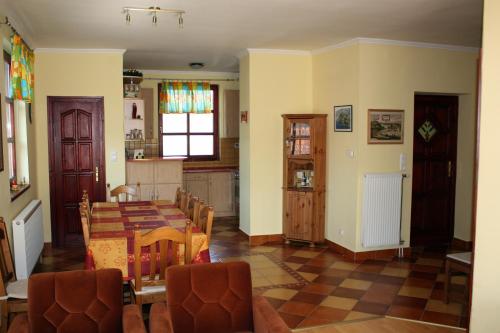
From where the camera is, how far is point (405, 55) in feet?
18.8

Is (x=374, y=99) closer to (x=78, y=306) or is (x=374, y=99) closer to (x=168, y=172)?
(x=168, y=172)

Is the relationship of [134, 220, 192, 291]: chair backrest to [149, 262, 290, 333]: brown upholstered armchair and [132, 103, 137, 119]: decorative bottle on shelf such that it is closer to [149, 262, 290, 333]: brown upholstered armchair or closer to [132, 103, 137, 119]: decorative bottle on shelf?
[149, 262, 290, 333]: brown upholstered armchair

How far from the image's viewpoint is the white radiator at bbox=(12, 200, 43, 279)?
14.5ft

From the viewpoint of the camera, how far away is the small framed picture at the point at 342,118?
5724mm

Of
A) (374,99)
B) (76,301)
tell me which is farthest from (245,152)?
(76,301)

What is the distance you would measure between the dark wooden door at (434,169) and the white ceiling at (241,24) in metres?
0.92

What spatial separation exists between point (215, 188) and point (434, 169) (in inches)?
140

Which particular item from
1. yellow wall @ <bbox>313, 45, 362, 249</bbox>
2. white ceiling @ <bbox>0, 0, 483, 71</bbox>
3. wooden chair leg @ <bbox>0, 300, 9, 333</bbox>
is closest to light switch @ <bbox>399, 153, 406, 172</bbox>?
yellow wall @ <bbox>313, 45, 362, 249</bbox>

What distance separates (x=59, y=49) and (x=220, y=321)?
4.68 metres

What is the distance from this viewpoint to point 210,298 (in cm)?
277

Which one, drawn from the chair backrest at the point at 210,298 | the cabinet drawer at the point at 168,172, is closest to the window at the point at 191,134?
the cabinet drawer at the point at 168,172

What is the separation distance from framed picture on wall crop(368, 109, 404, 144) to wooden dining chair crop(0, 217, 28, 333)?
386 centimetres

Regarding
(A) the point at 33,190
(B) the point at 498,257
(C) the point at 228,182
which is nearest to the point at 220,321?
(B) the point at 498,257

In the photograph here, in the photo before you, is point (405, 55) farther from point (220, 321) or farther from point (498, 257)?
point (220, 321)
